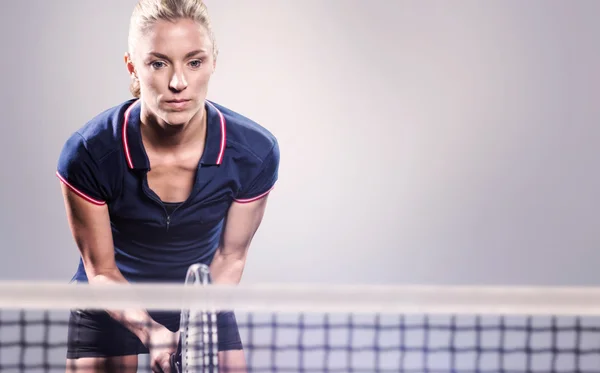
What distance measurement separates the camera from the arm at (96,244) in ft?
6.29

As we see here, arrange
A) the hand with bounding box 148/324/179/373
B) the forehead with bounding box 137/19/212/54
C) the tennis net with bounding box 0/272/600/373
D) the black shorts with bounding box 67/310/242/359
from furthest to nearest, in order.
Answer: the tennis net with bounding box 0/272/600/373, the black shorts with bounding box 67/310/242/359, the forehead with bounding box 137/19/212/54, the hand with bounding box 148/324/179/373

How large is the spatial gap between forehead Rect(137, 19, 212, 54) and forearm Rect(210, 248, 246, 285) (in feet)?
1.74

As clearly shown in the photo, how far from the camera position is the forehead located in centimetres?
182

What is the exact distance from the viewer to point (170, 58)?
1.83 metres

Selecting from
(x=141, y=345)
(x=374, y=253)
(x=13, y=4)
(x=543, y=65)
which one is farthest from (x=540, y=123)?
(x=13, y=4)

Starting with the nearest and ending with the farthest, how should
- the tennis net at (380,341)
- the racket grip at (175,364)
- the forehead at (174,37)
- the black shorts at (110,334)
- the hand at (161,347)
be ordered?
the racket grip at (175,364)
the hand at (161,347)
the forehead at (174,37)
the black shorts at (110,334)
the tennis net at (380,341)

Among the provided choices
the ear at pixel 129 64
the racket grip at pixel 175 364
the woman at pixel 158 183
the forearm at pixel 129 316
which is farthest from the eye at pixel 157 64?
the racket grip at pixel 175 364

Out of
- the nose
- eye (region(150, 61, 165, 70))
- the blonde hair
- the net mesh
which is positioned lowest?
the net mesh

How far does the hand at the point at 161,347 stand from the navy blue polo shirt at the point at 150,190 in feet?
0.73

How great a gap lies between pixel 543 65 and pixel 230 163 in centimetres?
87

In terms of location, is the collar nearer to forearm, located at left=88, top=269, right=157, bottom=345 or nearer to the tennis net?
forearm, located at left=88, top=269, right=157, bottom=345

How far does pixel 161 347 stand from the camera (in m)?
1.73

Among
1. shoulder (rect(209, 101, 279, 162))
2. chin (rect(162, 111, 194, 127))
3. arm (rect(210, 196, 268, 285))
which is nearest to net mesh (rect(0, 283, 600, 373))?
arm (rect(210, 196, 268, 285))

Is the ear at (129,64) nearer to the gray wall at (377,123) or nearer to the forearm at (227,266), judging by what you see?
the gray wall at (377,123)
